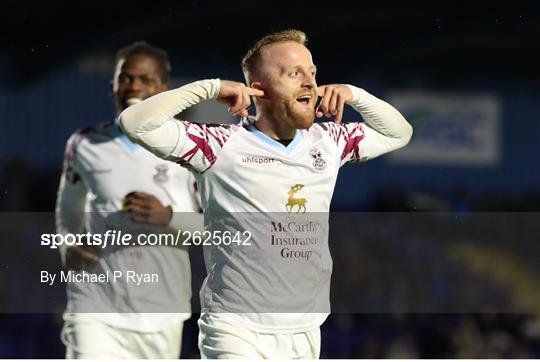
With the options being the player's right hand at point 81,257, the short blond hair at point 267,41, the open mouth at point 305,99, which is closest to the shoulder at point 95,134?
the player's right hand at point 81,257

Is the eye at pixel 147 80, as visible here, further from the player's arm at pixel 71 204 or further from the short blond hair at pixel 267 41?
the short blond hair at pixel 267 41

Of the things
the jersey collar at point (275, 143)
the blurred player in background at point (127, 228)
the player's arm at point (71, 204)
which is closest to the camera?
the jersey collar at point (275, 143)

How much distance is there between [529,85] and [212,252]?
4.92 metres

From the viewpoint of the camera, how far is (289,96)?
5480 mm

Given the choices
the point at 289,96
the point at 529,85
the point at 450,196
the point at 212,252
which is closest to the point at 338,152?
the point at 289,96

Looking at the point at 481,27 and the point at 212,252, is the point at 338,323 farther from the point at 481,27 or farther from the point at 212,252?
the point at 212,252

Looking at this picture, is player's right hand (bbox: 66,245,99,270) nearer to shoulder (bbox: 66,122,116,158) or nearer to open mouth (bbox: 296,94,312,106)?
shoulder (bbox: 66,122,116,158)

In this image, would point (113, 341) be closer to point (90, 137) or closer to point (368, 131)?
point (90, 137)

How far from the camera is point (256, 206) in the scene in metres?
5.46

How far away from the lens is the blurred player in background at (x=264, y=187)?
17.5ft

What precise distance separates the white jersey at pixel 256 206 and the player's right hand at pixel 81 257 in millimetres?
1317

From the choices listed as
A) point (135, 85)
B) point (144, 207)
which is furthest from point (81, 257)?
point (135, 85)

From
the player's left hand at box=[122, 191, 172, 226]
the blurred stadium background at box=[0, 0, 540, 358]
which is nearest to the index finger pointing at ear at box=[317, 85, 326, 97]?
the player's left hand at box=[122, 191, 172, 226]

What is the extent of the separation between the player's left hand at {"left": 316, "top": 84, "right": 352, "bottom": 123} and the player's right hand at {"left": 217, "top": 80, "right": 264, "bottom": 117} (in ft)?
1.10
